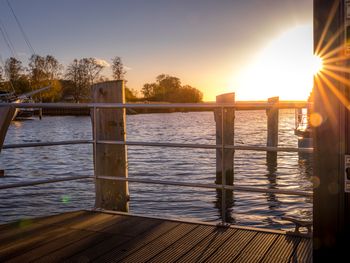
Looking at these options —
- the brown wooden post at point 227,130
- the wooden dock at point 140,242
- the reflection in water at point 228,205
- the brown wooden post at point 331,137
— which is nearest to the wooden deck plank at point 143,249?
the wooden dock at point 140,242

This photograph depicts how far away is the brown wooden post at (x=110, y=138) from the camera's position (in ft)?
17.1

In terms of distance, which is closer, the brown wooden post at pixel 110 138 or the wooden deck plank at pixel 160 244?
the wooden deck plank at pixel 160 244

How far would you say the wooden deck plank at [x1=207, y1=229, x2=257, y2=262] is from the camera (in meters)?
3.27

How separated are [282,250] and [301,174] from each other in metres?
12.1

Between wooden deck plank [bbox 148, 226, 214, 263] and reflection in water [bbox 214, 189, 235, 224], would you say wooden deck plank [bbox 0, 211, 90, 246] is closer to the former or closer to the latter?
wooden deck plank [bbox 148, 226, 214, 263]

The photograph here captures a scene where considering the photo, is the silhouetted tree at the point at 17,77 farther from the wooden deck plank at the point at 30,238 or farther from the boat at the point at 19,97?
the wooden deck plank at the point at 30,238

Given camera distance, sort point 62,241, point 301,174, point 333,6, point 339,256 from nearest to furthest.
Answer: point 333,6
point 339,256
point 62,241
point 301,174

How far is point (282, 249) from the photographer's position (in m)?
3.43

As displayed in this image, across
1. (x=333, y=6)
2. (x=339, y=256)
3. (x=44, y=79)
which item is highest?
(x=44, y=79)

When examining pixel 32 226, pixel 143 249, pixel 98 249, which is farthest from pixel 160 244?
pixel 32 226

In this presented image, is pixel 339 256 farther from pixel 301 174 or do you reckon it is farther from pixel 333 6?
pixel 301 174

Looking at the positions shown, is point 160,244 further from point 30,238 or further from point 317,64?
point 317,64

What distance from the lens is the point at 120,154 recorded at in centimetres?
549

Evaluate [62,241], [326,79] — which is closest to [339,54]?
[326,79]
